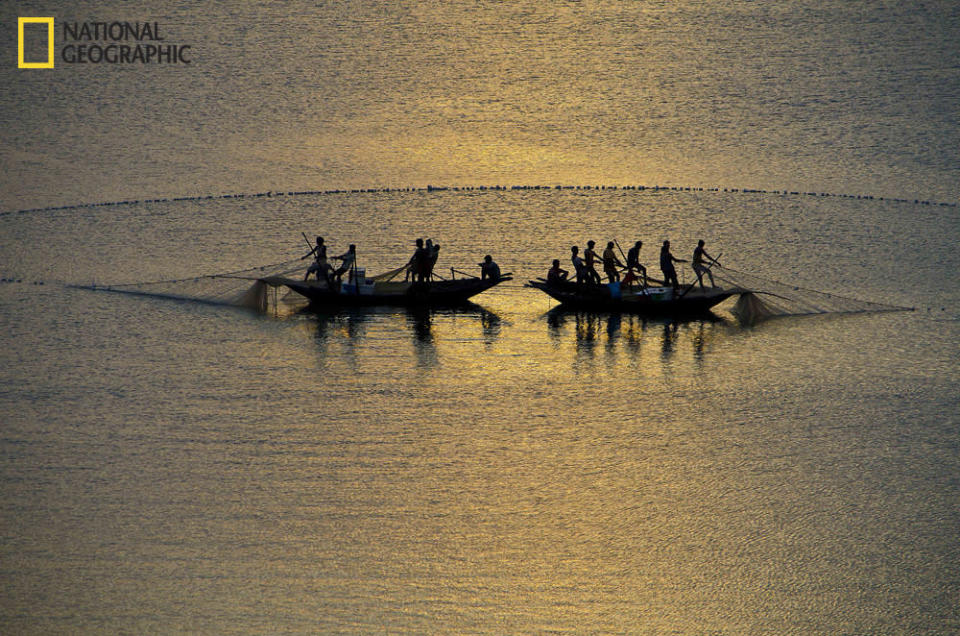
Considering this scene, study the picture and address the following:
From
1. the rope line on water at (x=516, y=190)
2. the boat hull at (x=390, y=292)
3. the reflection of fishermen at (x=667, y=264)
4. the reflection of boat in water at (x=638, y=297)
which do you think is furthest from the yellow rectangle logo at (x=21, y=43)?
the reflection of fishermen at (x=667, y=264)

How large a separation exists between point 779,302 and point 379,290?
35.0 feet

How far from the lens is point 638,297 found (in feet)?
104

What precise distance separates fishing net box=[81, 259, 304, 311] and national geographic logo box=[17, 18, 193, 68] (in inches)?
1815

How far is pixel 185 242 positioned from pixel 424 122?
84.0 ft

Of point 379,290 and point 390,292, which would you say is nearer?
point 390,292

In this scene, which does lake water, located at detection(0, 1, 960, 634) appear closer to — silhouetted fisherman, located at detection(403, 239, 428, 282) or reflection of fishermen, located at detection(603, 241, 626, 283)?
reflection of fishermen, located at detection(603, 241, 626, 283)

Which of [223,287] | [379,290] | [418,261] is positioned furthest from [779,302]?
[223,287]

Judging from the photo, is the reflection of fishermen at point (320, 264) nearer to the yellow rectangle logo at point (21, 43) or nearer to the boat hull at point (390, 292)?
the boat hull at point (390, 292)

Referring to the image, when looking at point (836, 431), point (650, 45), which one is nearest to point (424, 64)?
point (650, 45)

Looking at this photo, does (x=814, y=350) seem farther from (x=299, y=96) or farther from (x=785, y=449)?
(x=299, y=96)

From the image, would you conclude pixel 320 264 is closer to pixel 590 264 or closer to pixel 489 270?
pixel 489 270

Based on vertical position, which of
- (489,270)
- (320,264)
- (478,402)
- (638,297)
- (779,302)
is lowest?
(478,402)

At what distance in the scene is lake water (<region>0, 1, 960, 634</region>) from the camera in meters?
17.2

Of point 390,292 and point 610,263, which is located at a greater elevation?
point 610,263
